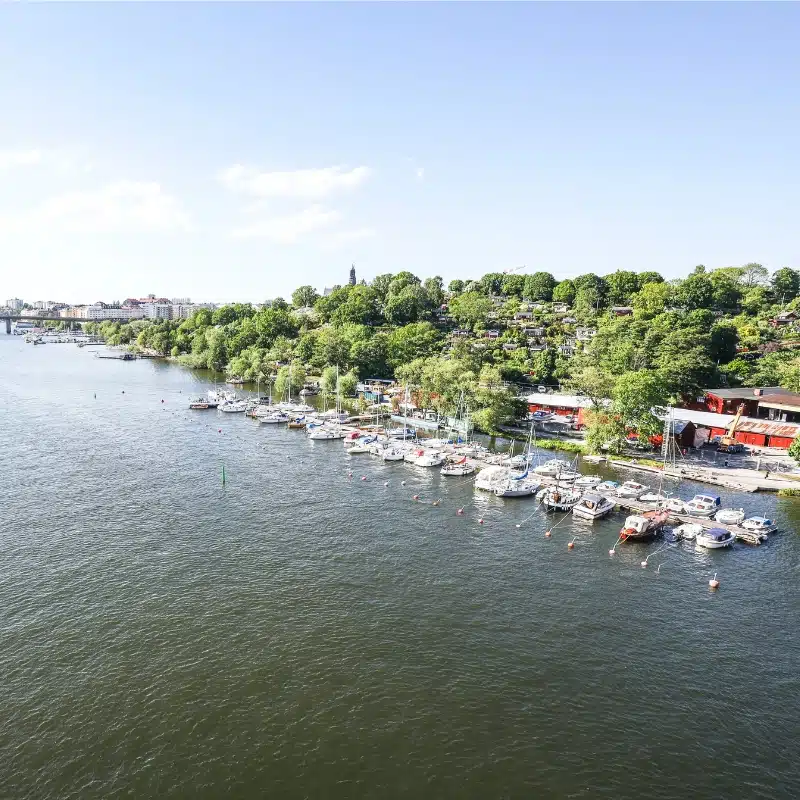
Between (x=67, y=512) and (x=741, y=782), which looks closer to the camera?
(x=741, y=782)

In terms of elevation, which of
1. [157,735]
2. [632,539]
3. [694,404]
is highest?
[694,404]

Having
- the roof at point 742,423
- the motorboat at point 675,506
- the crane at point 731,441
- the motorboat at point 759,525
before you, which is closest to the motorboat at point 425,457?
the motorboat at point 675,506

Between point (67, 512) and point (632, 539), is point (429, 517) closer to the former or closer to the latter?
point (632, 539)

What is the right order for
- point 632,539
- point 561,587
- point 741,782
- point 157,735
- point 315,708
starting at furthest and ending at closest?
point 632,539
point 561,587
point 315,708
point 157,735
point 741,782

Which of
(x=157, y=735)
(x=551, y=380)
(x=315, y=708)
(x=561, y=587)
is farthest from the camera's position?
(x=551, y=380)

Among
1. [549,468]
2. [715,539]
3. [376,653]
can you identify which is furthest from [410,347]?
[376,653]

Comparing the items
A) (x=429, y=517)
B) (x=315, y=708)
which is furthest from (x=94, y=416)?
(x=315, y=708)
